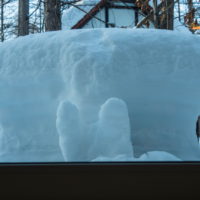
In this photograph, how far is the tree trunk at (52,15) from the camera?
340 cm

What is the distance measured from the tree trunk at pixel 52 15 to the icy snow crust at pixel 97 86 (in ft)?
6.00

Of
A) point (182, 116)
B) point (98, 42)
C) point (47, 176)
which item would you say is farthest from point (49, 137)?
point (47, 176)

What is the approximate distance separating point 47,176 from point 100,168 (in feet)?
0.34

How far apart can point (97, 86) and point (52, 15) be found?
2225 millimetres

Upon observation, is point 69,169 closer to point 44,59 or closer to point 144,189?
point 144,189

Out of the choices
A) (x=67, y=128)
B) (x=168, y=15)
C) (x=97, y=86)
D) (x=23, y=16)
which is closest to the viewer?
(x=67, y=128)

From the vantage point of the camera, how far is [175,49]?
152 centimetres

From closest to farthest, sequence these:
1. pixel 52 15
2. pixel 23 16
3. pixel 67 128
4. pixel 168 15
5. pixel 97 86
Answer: pixel 67 128 < pixel 97 86 < pixel 52 15 < pixel 168 15 < pixel 23 16

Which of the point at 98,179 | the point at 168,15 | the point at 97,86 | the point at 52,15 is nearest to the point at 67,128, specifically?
the point at 97,86

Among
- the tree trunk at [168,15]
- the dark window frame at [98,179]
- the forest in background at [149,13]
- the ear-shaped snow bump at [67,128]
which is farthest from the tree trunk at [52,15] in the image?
the dark window frame at [98,179]

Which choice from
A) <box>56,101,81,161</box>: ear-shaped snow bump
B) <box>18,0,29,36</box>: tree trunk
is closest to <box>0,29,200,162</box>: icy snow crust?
<box>56,101,81,161</box>: ear-shaped snow bump

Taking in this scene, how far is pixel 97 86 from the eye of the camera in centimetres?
Result: 143

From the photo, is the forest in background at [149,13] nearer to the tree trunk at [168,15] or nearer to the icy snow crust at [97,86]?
the tree trunk at [168,15]

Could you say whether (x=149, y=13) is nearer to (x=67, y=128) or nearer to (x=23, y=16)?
(x=23, y=16)
